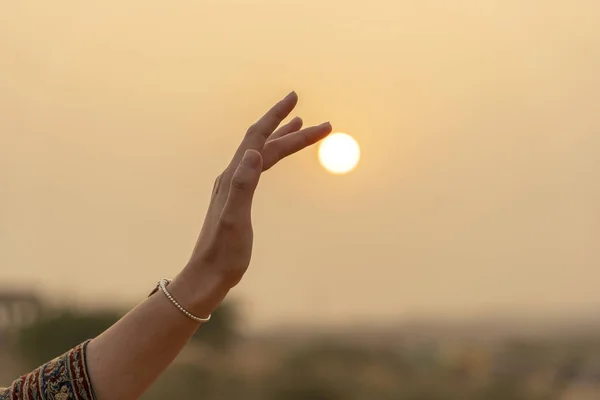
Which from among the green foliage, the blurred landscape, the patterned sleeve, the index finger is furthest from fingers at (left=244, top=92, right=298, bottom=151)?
the green foliage

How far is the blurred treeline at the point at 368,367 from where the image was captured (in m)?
7.14

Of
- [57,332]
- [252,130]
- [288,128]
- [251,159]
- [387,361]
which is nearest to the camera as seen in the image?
[251,159]

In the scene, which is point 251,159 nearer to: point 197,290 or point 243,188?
point 243,188

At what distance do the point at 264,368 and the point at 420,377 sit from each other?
1639 mm

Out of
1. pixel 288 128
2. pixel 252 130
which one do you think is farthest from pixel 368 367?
pixel 252 130

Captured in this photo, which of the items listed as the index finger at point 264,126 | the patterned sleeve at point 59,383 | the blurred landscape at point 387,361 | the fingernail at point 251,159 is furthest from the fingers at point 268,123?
the blurred landscape at point 387,361

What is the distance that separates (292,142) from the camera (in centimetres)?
102

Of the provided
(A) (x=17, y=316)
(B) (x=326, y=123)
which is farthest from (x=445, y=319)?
(B) (x=326, y=123)

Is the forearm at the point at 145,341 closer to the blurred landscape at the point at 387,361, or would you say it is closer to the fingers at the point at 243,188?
the fingers at the point at 243,188

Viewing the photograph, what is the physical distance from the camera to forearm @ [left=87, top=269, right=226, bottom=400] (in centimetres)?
86

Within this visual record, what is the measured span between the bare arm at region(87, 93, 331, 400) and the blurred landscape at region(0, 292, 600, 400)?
5.98 meters

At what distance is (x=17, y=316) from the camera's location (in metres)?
10.3

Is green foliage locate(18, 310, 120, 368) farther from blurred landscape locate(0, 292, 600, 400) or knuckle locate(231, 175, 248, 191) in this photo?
A: knuckle locate(231, 175, 248, 191)

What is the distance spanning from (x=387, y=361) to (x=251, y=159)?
7.06 meters
